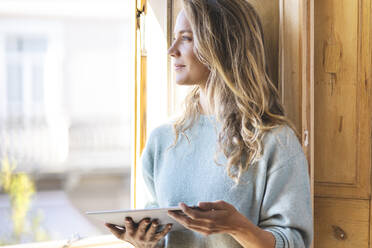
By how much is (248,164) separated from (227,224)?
20cm

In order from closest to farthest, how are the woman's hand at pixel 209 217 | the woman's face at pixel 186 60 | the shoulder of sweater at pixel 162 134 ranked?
the woman's hand at pixel 209 217 < the woman's face at pixel 186 60 < the shoulder of sweater at pixel 162 134

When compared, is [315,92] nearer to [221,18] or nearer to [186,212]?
[221,18]

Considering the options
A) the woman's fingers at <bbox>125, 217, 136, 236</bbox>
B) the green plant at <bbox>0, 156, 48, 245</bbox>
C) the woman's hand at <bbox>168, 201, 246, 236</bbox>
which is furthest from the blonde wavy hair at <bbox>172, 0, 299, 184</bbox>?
the green plant at <bbox>0, 156, 48, 245</bbox>

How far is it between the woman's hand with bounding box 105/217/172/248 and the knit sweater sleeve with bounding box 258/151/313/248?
26cm

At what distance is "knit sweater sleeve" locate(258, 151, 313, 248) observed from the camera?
1050 millimetres

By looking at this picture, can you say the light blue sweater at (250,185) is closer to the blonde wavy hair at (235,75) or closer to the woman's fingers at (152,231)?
the blonde wavy hair at (235,75)

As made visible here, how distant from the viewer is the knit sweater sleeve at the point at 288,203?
105 cm

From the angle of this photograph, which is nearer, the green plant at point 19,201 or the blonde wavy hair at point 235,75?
the blonde wavy hair at point 235,75

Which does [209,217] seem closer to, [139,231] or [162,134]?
[139,231]

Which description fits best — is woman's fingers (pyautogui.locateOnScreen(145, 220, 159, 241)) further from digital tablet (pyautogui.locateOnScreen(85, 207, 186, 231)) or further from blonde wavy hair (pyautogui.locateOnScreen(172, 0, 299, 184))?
blonde wavy hair (pyautogui.locateOnScreen(172, 0, 299, 184))

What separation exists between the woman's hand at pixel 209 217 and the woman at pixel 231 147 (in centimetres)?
6

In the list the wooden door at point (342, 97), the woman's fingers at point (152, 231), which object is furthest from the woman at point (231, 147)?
the wooden door at point (342, 97)

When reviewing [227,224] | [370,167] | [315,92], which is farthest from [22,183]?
[370,167]

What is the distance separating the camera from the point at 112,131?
2.00m
